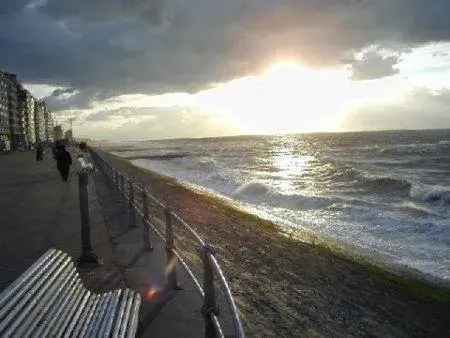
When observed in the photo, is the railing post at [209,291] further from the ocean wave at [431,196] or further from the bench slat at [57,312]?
the ocean wave at [431,196]

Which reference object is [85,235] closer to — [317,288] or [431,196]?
[317,288]

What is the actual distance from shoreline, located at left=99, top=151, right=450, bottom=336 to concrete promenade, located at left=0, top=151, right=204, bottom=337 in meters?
1.32

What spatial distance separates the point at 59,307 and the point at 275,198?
2153 cm

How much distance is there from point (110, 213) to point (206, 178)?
999 inches

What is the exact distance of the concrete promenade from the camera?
5.54 meters

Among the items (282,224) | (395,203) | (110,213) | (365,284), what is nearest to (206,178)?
(395,203)

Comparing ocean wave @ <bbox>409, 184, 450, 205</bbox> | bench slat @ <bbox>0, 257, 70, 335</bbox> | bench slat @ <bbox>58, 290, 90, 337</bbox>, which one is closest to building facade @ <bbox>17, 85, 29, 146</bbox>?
ocean wave @ <bbox>409, 184, 450, 205</bbox>

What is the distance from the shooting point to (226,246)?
12734mm

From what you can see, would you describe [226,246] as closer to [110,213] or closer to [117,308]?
[110,213]

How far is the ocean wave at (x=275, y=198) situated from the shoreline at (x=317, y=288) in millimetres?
7674

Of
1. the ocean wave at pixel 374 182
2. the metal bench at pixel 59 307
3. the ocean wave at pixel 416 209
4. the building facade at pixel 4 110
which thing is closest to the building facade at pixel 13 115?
the building facade at pixel 4 110

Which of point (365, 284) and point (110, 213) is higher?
point (110, 213)

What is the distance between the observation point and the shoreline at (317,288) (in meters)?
7.52

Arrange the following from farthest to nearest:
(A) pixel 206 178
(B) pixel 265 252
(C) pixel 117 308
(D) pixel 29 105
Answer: (D) pixel 29 105 → (A) pixel 206 178 → (B) pixel 265 252 → (C) pixel 117 308
